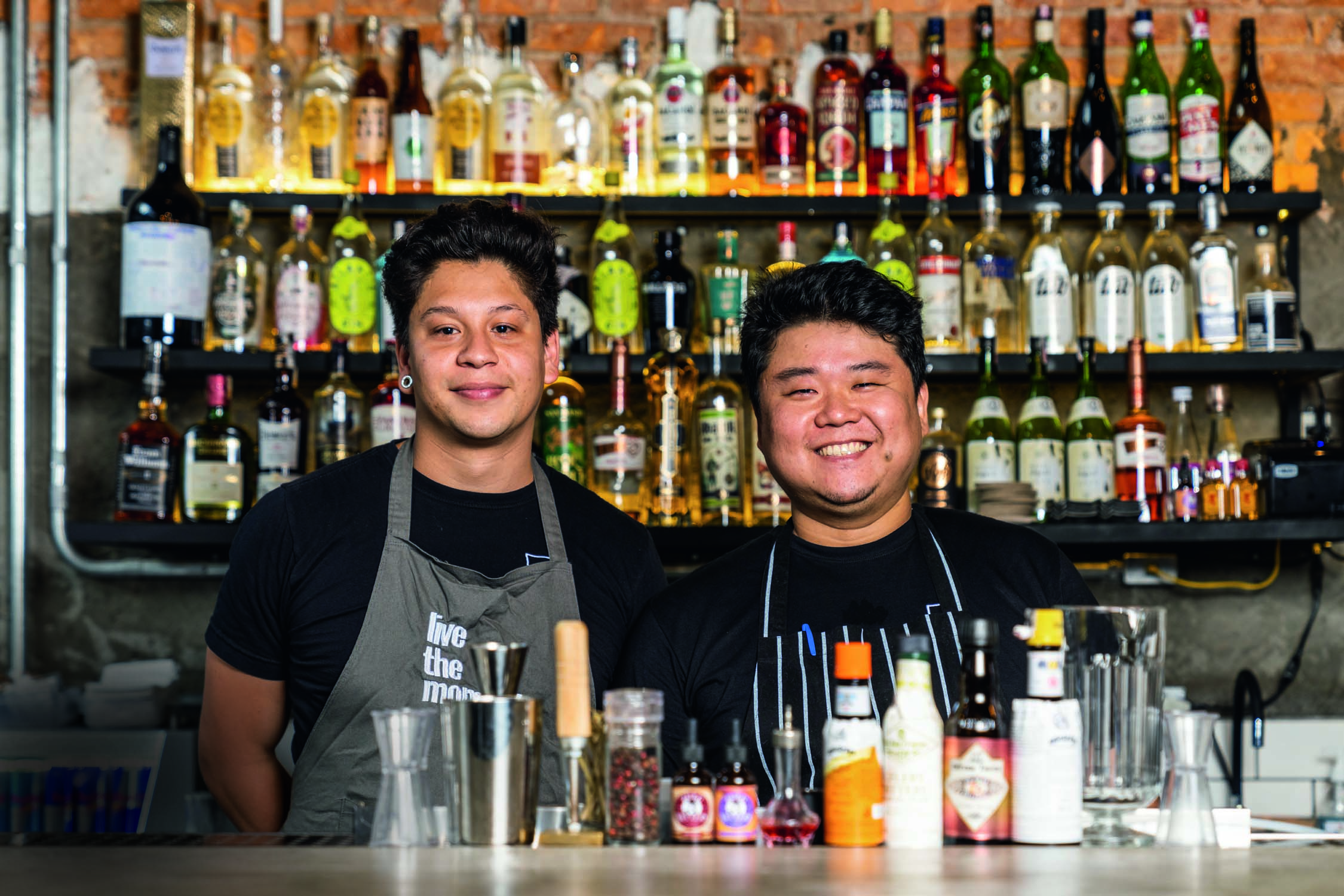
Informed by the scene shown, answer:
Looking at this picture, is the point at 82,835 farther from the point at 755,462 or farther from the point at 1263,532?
the point at 1263,532

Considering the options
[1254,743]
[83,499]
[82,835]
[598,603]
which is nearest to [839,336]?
[598,603]

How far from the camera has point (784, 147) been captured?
253 cm

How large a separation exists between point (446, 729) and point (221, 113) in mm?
1905

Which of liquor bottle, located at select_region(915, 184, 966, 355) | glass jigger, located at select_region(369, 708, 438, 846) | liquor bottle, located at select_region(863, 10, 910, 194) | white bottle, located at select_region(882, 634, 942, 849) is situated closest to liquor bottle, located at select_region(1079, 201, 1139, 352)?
liquor bottle, located at select_region(915, 184, 966, 355)

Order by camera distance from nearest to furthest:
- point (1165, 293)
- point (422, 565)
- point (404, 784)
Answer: point (404, 784), point (422, 565), point (1165, 293)

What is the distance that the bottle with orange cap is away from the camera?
3.04 feet

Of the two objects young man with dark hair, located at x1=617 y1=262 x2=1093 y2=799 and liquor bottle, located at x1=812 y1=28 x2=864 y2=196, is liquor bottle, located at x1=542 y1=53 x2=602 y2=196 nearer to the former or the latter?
liquor bottle, located at x1=812 y1=28 x2=864 y2=196

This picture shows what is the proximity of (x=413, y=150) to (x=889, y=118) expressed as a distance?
34.0 inches

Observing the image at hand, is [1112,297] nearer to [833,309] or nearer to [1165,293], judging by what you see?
[1165,293]

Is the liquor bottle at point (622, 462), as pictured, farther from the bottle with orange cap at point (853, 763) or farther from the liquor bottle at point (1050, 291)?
the bottle with orange cap at point (853, 763)

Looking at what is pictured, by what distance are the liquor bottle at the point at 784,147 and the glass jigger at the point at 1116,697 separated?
1.64 m

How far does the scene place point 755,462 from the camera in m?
2.46

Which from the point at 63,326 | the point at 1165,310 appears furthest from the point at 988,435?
the point at 63,326

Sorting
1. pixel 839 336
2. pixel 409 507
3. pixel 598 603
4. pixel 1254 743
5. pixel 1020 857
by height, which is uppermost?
pixel 839 336
